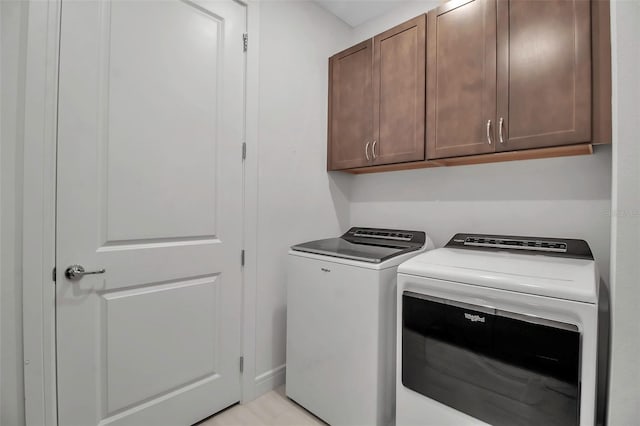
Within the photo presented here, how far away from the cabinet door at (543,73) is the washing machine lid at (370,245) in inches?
28.2

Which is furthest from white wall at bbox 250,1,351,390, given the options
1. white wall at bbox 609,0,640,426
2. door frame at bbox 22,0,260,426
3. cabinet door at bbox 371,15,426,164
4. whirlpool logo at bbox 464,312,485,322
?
white wall at bbox 609,0,640,426

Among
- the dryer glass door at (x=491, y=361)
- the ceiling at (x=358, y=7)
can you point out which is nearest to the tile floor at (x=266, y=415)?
the dryer glass door at (x=491, y=361)

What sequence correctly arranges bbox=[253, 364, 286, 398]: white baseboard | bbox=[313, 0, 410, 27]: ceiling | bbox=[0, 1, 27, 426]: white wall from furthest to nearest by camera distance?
bbox=[313, 0, 410, 27]: ceiling, bbox=[253, 364, 286, 398]: white baseboard, bbox=[0, 1, 27, 426]: white wall

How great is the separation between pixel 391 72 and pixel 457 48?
15.7 inches

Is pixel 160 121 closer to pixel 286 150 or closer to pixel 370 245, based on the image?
pixel 286 150

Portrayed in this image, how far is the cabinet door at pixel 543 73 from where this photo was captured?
1.25m

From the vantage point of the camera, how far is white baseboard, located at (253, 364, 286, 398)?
1.87 meters

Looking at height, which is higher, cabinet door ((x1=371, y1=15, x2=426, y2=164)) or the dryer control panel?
cabinet door ((x1=371, y1=15, x2=426, y2=164))

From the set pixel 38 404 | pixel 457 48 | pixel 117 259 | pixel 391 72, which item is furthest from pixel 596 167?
pixel 38 404

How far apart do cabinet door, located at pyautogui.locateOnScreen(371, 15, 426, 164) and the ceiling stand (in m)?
0.40

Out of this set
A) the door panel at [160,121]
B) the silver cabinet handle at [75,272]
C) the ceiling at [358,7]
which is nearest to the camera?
the silver cabinet handle at [75,272]

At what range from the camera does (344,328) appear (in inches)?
60.6

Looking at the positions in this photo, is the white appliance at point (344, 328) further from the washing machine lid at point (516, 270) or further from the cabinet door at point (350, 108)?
the cabinet door at point (350, 108)

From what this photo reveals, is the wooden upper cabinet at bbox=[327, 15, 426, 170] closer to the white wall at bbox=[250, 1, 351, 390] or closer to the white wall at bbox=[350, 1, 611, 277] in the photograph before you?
the white wall at bbox=[250, 1, 351, 390]
